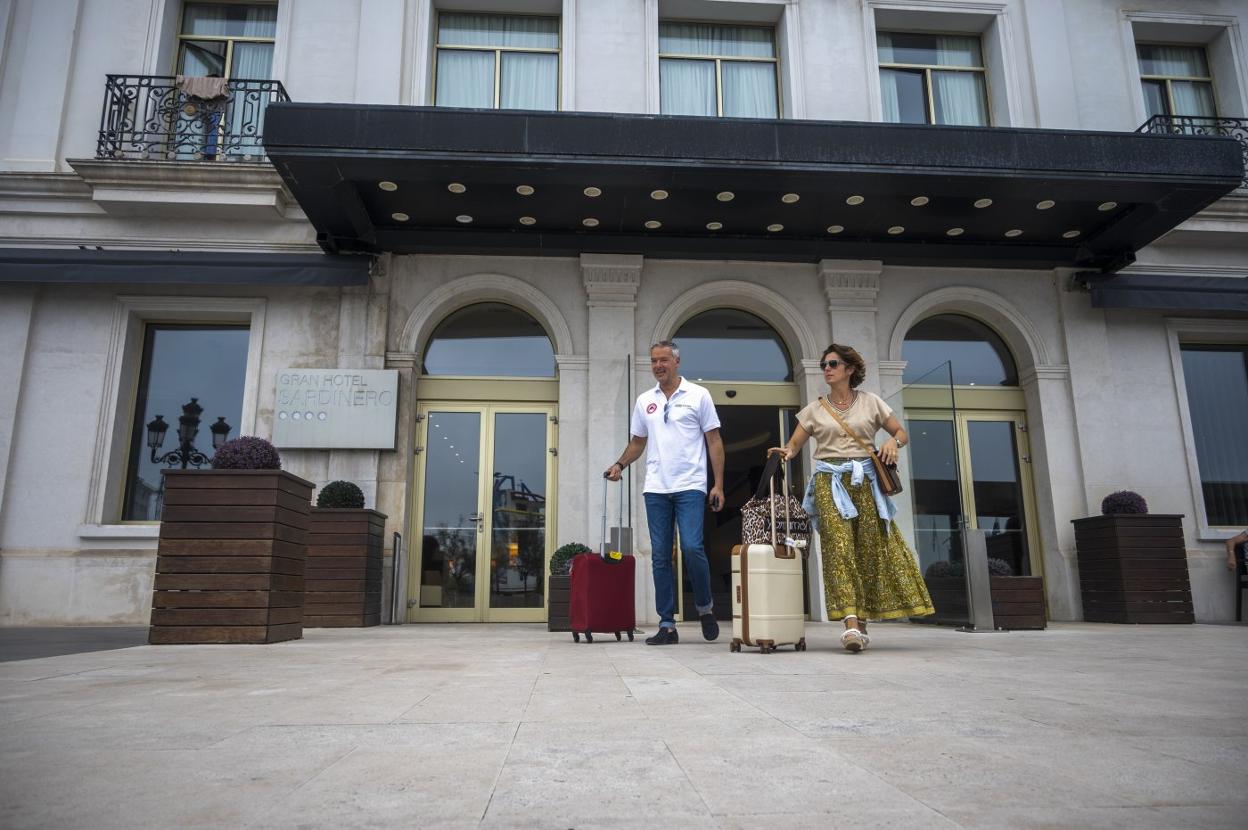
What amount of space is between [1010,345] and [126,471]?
1082 cm

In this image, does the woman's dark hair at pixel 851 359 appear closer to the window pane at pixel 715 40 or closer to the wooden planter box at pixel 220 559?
the wooden planter box at pixel 220 559

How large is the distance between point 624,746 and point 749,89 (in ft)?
34.5

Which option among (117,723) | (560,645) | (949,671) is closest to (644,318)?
(560,645)

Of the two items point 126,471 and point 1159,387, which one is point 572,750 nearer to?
point 126,471

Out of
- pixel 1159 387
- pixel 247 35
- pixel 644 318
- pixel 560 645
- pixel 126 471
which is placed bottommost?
pixel 560 645

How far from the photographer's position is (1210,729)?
2.13 meters

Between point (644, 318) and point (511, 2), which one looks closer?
point (644, 318)

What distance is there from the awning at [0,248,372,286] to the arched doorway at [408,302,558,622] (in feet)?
4.79

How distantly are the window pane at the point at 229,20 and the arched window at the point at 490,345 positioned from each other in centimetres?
448

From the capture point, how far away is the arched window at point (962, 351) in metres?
10.6

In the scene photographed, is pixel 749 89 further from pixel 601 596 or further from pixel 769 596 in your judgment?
pixel 769 596

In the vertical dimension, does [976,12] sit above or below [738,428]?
above

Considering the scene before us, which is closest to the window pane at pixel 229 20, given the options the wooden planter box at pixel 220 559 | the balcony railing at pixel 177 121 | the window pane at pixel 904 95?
the balcony railing at pixel 177 121

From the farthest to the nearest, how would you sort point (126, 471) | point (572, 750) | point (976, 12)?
point (976, 12), point (126, 471), point (572, 750)
